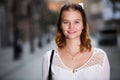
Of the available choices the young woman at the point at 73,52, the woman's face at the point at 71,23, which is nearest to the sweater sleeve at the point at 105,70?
the young woman at the point at 73,52

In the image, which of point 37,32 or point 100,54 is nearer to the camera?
point 100,54

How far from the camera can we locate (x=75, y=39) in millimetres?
1861

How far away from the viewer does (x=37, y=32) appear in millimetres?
13867

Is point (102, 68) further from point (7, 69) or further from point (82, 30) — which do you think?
Result: point (7, 69)

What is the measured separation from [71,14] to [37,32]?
12.0 m

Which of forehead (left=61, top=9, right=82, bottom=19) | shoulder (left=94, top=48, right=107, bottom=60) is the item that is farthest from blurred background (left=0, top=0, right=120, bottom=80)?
shoulder (left=94, top=48, right=107, bottom=60)

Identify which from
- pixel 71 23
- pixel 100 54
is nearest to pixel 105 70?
pixel 100 54

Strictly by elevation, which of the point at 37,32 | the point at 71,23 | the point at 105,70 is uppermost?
the point at 71,23

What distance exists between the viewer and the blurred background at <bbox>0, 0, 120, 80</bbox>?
566cm

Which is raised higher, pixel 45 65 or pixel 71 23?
pixel 71 23

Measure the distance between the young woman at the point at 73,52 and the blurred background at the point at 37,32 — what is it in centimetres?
10

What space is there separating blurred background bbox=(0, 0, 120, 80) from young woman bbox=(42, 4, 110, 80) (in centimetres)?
10

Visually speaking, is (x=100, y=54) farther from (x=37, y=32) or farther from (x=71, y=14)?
(x=37, y=32)

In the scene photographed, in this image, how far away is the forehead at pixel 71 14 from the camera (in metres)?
1.85
